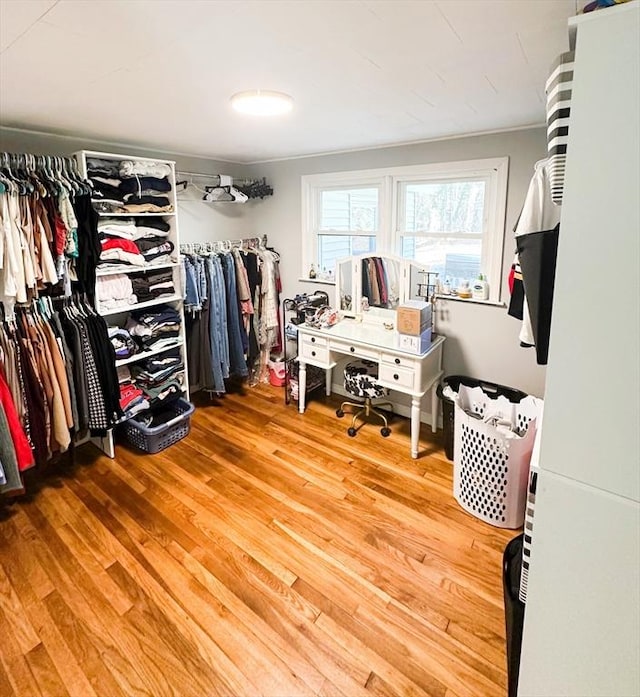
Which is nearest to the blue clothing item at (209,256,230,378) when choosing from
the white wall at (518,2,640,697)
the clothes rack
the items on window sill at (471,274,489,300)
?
the clothes rack

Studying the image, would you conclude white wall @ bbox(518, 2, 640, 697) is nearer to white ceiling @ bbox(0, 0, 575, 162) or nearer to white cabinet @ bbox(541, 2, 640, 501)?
white cabinet @ bbox(541, 2, 640, 501)

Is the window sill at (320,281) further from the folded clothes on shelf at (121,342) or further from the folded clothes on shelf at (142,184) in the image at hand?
the folded clothes on shelf at (121,342)

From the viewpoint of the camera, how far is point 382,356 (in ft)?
9.88

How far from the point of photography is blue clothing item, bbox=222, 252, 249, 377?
362cm

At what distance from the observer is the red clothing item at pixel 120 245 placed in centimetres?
278

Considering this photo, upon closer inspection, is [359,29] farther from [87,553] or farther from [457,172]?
[87,553]

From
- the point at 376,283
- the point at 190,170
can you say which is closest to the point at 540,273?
the point at 376,283

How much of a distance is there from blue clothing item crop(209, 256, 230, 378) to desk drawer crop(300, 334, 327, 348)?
2.38ft

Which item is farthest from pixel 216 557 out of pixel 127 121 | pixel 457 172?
pixel 457 172

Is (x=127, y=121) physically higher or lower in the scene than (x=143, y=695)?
higher

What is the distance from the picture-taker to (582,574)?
0.83 meters

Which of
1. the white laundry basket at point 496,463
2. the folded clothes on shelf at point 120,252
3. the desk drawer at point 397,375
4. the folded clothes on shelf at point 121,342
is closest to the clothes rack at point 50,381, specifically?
the folded clothes on shelf at point 121,342

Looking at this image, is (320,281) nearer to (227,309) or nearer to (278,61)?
(227,309)

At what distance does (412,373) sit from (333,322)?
90 centimetres
